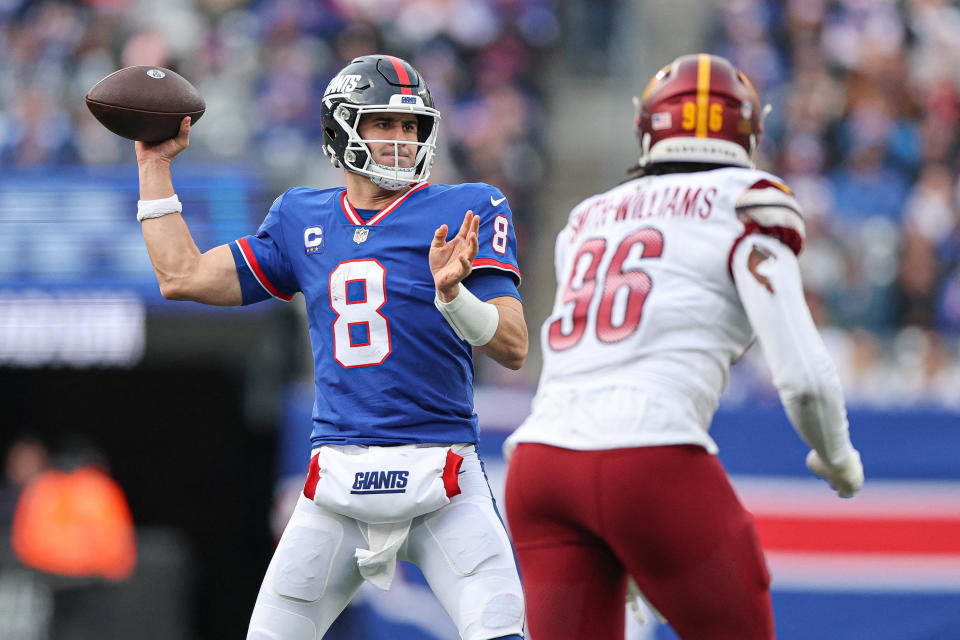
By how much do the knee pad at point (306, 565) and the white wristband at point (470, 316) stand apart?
66 centimetres

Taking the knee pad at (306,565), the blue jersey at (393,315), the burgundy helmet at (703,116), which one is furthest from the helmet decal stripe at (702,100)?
the knee pad at (306,565)

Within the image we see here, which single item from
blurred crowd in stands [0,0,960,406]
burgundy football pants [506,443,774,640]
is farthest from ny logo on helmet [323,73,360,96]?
blurred crowd in stands [0,0,960,406]

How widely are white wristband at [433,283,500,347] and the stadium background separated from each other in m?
3.94

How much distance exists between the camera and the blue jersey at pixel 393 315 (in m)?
3.87

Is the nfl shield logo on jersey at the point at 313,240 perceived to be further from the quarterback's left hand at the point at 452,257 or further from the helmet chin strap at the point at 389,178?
the quarterback's left hand at the point at 452,257

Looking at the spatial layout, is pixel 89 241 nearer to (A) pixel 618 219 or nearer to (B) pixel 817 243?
(B) pixel 817 243

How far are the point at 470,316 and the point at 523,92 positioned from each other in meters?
8.72

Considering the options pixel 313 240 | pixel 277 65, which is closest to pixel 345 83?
pixel 313 240

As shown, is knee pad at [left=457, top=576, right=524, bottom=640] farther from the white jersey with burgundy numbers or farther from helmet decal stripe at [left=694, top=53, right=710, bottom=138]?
helmet decal stripe at [left=694, top=53, right=710, bottom=138]

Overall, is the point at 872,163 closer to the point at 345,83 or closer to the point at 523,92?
the point at 523,92

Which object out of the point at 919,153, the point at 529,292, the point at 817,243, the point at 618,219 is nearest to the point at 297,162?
the point at 529,292

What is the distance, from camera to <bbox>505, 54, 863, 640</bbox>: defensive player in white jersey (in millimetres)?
3443

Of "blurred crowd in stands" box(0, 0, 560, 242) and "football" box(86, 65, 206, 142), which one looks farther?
"blurred crowd in stands" box(0, 0, 560, 242)

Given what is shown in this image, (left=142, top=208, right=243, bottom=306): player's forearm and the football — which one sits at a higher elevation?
the football
